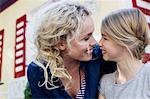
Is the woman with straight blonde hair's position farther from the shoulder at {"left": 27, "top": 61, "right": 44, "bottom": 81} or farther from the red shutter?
the red shutter

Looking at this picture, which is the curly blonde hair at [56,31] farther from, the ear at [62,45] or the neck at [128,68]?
the neck at [128,68]

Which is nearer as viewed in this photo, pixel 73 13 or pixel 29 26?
pixel 73 13

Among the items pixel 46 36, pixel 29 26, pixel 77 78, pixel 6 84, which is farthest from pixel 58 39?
pixel 6 84

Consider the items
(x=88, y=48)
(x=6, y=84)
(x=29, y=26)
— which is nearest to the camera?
(x=88, y=48)

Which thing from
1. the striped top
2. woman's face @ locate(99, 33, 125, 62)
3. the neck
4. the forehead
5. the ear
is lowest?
the striped top

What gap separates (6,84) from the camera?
1840mm

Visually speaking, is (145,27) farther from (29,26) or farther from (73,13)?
(29,26)

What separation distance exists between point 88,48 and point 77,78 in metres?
0.14

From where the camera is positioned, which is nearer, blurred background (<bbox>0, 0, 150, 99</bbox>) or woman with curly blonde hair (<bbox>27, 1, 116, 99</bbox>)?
woman with curly blonde hair (<bbox>27, 1, 116, 99</bbox>)

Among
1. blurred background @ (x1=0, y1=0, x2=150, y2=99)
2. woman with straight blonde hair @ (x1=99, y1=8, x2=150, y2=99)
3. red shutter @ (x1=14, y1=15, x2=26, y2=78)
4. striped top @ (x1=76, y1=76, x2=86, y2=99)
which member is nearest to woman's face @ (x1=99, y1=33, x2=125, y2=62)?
woman with straight blonde hair @ (x1=99, y1=8, x2=150, y2=99)

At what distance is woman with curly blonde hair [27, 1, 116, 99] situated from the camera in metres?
0.91

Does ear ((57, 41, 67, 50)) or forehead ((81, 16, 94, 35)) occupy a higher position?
forehead ((81, 16, 94, 35))

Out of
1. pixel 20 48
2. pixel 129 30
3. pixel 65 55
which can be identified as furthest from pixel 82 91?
pixel 20 48

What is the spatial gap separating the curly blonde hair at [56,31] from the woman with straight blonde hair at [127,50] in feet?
0.28
